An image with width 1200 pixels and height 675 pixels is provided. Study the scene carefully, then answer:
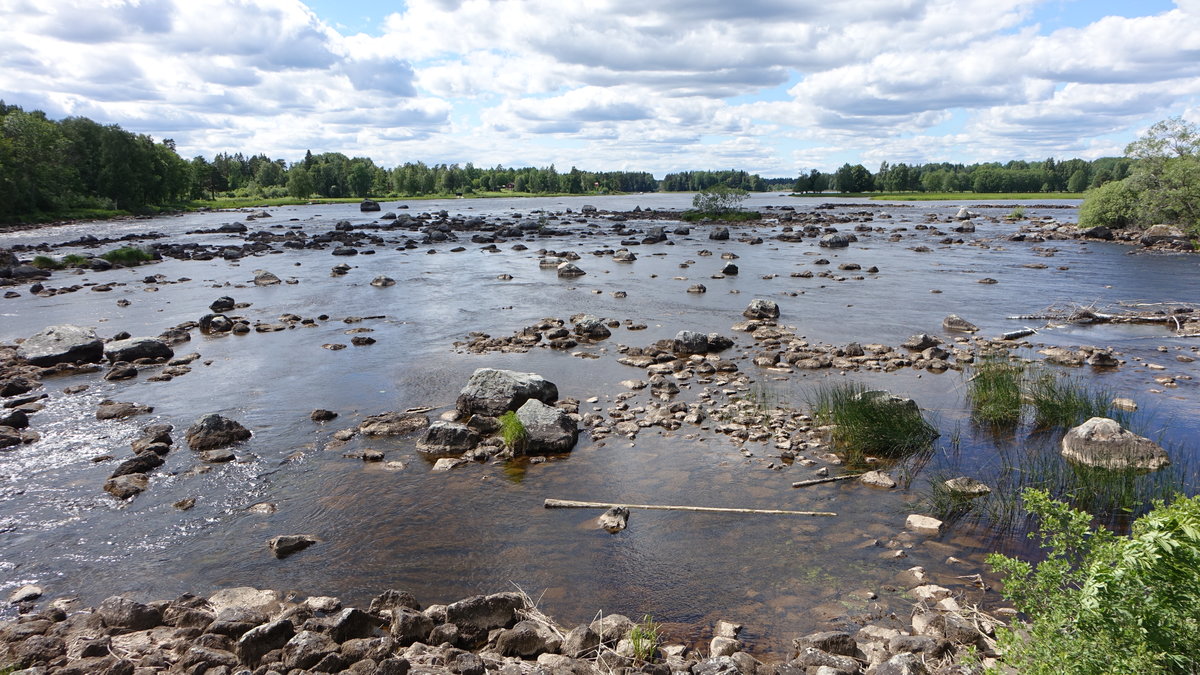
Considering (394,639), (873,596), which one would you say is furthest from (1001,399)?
(394,639)

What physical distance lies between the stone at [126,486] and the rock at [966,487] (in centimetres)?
1689

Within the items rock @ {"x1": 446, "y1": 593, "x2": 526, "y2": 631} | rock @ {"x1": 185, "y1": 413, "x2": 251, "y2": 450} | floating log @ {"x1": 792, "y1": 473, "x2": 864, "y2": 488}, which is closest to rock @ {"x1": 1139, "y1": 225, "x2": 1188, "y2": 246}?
floating log @ {"x1": 792, "y1": 473, "x2": 864, "y2": 488}

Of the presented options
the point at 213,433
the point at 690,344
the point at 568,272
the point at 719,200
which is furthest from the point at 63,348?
the point at 719,200

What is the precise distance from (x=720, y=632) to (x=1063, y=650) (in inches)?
176

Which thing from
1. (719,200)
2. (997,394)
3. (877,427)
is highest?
(719,200)

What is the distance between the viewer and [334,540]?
12.4m

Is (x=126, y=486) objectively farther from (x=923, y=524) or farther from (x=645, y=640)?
(x=923, y=524)

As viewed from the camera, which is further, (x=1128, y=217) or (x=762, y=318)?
(x=1128, y=217)

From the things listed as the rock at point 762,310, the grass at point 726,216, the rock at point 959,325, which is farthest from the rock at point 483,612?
the grass at point 726,216

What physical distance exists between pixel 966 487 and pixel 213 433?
56.8ft

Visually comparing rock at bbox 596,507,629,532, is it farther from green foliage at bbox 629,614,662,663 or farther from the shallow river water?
green foliage at bbox 629,614,662,663

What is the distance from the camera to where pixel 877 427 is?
15.9 metres

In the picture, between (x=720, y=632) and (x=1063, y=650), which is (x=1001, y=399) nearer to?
A: (x=720, y=632)

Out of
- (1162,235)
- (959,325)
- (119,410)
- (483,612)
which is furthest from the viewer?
(1162,235)
